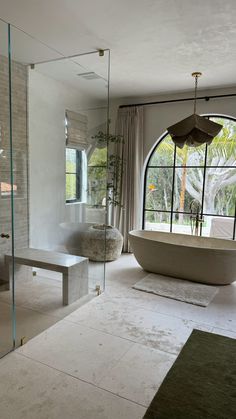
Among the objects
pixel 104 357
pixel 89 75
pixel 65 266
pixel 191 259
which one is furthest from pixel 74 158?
pixel 104 357

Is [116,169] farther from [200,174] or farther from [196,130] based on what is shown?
[196,130]

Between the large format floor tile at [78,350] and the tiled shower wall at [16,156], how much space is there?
50.1 inches

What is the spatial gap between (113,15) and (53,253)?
2746 millimetres

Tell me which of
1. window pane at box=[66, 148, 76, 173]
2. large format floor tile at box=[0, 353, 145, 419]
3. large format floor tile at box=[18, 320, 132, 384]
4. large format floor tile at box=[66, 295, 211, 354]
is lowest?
large format floor tile at box=[0, 353, 145, 419]

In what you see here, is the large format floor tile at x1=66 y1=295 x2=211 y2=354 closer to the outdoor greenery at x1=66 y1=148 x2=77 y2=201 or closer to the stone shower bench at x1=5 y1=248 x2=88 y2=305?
the stone shower bench at x1=5 y1=248 x2=88 y2=305

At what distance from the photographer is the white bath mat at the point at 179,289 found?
11.4 feet

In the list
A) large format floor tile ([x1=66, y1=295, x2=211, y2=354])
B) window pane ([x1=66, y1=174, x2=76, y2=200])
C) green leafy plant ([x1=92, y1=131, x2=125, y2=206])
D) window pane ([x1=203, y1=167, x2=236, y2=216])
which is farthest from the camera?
window pane ([x1=203, y1=167, x2=236, y2=216])

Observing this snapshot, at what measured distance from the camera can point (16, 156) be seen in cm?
386

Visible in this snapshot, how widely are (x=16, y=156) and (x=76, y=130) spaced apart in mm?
939

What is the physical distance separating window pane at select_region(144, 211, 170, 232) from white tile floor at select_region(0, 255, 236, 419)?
247 cm

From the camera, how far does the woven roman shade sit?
4191 millimetres

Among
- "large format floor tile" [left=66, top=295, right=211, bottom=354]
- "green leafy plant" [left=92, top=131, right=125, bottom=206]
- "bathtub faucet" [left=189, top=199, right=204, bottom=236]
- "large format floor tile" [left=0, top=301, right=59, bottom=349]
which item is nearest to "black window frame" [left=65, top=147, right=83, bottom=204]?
"green leafy plant" [left=92, top=131, right=125, bottom=206]

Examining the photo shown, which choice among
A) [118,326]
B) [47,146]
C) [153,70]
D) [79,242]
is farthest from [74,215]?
[153,70]

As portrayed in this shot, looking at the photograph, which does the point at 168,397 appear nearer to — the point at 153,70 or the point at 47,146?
the point at 47,146
